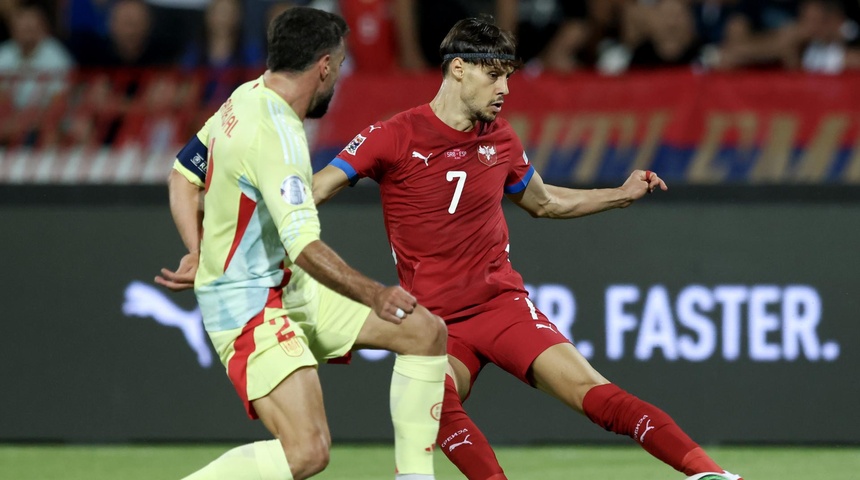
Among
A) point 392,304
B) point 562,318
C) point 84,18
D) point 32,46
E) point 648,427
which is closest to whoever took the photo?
point 392,304

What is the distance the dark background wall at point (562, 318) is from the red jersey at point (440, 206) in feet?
6.50

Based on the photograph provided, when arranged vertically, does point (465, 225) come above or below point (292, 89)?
below

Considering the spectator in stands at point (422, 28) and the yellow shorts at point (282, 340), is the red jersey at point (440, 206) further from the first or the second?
the spectator in stands at point (422, 28)

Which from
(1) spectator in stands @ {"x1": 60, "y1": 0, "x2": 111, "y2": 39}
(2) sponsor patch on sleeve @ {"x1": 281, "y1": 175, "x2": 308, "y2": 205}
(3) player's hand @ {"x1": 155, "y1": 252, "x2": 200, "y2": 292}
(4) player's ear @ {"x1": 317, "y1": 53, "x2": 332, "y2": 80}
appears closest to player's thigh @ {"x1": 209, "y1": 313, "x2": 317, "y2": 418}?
(3) player's hand @ {"x1": 155, "y1": 252, "x2": 200, "y2": 292}

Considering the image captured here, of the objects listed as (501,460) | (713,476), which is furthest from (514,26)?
(713,476)

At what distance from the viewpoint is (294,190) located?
441 cm

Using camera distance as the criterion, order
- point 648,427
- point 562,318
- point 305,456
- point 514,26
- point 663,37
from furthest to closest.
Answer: point 514,26, point 663,37, point 562,318, point 648,427, point 305,456

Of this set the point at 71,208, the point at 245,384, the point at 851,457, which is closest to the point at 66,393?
the point at 71,208

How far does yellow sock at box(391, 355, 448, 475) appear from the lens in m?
4.80

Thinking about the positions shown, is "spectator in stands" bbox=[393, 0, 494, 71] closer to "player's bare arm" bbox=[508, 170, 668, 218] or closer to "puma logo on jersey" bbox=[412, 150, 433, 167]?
"player's bare arm" bbox=[508, 170, 668, 218]

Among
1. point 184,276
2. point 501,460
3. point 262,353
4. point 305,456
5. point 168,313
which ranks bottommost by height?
point 501,460

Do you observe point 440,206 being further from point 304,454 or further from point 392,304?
point 304,454

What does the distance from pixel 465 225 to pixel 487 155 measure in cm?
30

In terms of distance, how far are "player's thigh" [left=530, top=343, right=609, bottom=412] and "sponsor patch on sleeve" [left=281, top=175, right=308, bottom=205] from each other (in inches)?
54.9
